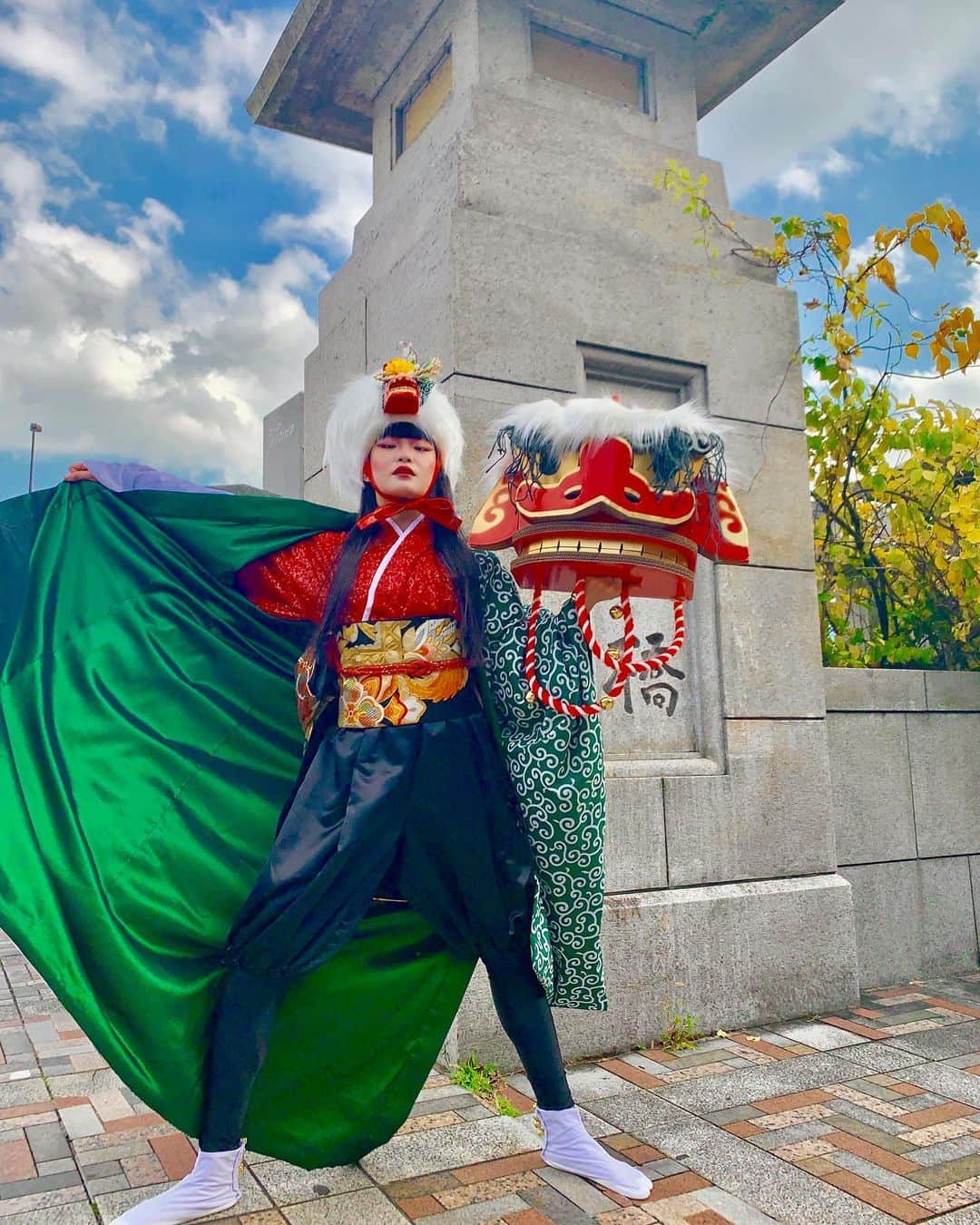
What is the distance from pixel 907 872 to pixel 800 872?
786 mm

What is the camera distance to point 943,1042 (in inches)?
131

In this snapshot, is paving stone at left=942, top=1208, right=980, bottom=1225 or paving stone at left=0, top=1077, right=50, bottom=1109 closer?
paving stone at left=942, top=1208, right=980, bottom=1225

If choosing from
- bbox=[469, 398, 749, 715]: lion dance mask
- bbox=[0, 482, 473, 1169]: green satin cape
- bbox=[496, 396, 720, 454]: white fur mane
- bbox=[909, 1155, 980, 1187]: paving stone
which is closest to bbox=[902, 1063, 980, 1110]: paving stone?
bbox=[909, 1155, 980, 1187]: paving stone

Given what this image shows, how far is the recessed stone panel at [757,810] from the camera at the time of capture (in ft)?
11.4

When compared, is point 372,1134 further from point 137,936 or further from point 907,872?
point 907,872

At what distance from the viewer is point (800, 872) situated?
373 centimetres

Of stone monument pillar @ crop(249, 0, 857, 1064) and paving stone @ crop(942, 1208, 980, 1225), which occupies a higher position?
stone monument pillar @ crop(249, 0, 857, 1064)

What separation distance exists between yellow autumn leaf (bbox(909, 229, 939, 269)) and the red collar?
2924 mm

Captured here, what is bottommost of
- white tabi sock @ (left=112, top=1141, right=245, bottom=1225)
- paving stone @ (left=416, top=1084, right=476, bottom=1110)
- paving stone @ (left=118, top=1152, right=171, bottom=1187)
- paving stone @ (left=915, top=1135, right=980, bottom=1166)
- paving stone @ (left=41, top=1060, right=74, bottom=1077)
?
paving stone @ (left=915, top=1135, right=980, bottom=1166)

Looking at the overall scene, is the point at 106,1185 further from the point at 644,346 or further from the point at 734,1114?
the point at 644,346

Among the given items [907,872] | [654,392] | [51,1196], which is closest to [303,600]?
[51,1196]

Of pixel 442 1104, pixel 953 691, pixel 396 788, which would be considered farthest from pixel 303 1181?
pixel 953 691

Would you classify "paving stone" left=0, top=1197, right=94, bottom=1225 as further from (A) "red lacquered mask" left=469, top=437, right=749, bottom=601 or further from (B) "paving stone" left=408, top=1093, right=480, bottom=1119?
(A) "red lacquered mask" left=469, top=437, right=749, bottom=601

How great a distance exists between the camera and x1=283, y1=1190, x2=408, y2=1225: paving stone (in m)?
2.09
